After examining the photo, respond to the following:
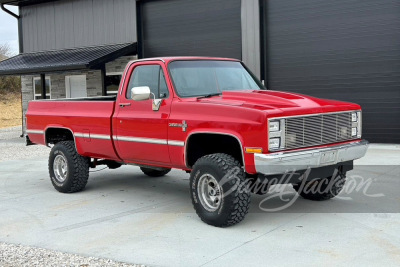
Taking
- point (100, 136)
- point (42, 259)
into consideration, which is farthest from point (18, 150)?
point (42, 259)

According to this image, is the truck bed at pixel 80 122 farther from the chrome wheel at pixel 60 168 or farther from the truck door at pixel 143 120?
the chrome wheel at pixel 60 168

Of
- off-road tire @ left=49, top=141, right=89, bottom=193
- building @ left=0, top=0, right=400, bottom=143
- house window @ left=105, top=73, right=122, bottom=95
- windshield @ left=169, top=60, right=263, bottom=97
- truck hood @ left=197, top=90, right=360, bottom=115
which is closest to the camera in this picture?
truck hood @ left=197, top=90, right=360, bottom=115

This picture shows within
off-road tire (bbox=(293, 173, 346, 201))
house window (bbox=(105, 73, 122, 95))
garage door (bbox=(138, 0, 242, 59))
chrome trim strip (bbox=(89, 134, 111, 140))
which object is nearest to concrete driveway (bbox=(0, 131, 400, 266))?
off-road tire (bbox=(293, 173, 346, 201))

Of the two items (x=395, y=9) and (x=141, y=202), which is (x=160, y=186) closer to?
(x=141, y=202)

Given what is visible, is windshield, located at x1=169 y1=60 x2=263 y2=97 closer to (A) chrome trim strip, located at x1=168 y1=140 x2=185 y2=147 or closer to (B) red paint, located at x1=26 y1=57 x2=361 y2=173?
(B) red paint, located at x1=26 y1=57 x2=361 y2=173

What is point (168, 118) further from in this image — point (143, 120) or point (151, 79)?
point (151, 79)

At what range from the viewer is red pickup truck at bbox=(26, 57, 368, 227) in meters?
5.83

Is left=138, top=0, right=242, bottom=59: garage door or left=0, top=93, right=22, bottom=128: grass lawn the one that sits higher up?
left=138, top=0, right=242, bottom=59: garage door

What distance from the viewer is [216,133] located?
6.06m

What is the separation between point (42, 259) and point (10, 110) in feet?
113

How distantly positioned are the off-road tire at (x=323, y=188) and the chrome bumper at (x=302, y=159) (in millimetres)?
756

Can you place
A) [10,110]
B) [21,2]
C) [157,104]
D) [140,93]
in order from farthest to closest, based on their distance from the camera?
1. [10,110]
2. [21,2]
3. [157,104]
4. [140,93]

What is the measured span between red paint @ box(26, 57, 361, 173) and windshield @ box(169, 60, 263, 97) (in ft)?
0.45

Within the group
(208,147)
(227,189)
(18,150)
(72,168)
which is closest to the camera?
(227,189)
